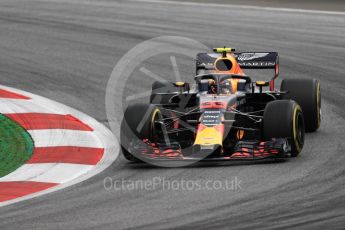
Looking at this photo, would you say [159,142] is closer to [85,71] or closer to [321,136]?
[321,136]

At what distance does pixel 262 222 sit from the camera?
28.2 ft

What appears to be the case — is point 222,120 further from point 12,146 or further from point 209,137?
point 12,146

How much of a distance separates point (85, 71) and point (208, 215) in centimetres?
887

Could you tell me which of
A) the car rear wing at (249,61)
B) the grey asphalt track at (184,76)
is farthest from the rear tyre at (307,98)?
the car rear wing at (249,61)

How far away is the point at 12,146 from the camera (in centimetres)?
1240

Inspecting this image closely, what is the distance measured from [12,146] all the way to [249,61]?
3.34 m

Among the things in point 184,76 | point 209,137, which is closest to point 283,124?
point 209,137

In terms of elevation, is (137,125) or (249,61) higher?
(249,61)

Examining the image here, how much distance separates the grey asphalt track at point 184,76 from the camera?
8.98m

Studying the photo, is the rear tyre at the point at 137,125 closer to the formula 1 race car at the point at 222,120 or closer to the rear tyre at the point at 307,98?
the formula 1 race car at the point at 222,120

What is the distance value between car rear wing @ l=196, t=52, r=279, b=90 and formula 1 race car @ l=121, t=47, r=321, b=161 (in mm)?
139

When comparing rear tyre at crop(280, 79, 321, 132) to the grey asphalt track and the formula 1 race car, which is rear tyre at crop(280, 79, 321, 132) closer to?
the formula 1 race car

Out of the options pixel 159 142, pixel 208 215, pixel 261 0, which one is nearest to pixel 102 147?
pixel 159 142

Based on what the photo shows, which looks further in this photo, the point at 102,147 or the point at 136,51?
the point at 136,51
